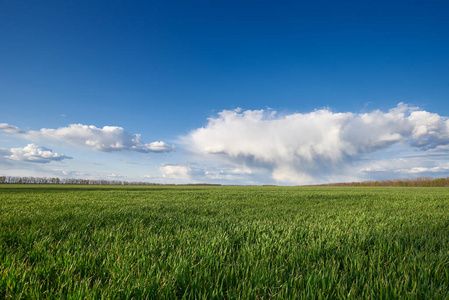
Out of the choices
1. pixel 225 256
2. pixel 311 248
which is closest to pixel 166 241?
pixel 225 256

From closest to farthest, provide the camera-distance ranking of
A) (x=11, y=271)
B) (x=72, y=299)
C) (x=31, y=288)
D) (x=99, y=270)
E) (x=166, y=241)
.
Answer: (x=72, y=299)
(x=31, y=288)
(x=11, y=271)
(x=99, y=270)
(x=166, y=241)

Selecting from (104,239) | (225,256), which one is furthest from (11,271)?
(225,256)

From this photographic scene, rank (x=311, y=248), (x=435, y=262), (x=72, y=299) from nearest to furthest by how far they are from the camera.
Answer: (x=72, y=299)
(x=435, y=262)
(x=311, y=248)

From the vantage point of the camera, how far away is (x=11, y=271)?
2.48 meters

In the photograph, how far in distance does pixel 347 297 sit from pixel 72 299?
101 inches

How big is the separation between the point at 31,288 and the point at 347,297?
313 cm

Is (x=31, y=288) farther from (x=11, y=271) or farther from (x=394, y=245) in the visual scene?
(x=394, y=245)

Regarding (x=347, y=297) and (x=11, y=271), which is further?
(x=11, y=271)

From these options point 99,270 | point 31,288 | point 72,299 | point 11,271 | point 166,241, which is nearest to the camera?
point 72,299

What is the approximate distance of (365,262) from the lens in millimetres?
3188

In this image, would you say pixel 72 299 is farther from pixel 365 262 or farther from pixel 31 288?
pixel 365 262

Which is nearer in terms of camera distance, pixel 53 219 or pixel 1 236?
pixel 1 236

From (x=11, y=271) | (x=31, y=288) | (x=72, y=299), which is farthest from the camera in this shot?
(x=11, y=271)

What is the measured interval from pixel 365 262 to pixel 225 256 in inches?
81.0
